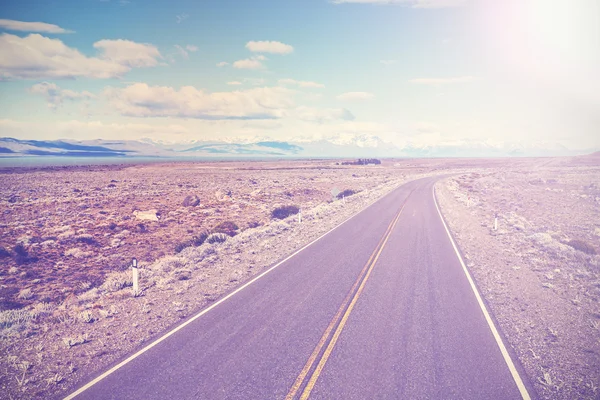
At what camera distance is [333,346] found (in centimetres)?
748

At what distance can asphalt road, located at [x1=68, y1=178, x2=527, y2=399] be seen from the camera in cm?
616

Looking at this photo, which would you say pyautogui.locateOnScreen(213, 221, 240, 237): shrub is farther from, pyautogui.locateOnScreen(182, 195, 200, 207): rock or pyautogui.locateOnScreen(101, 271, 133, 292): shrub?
pyautogui.locateOnScreen(182, 195, 200, 207): rock

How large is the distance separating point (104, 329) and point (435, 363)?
8098 millimetres

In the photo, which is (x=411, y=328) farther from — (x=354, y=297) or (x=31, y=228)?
(x=31, y=228)

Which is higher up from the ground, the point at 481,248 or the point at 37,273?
the point at 481,248

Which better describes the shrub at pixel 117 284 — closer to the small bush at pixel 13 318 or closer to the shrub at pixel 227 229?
the small bush at pixel 13 318

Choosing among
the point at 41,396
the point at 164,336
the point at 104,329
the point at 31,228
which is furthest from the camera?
the point at 31,228

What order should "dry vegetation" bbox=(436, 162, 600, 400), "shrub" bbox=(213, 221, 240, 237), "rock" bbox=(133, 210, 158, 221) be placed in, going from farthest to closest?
1. "rock" bbox=(133, 210, 158, 221)
2. "shrub" bbox=(213, 221, 240, 237)
3. "dry vegetation" bbox=(436, 162, 600, 400)

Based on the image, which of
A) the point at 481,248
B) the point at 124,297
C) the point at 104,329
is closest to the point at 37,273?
the point at 124,297

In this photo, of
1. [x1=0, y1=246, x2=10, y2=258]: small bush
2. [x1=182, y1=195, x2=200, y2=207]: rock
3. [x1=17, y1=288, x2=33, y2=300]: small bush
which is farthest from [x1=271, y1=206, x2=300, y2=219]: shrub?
[x1=17, y1=288, x2=33, y2=300]: small bush

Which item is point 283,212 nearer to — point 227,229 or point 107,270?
point 227,229

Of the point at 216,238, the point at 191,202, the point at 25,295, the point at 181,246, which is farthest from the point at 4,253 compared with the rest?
the point at 191,202

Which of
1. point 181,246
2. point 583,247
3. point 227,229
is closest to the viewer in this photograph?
point 583,247

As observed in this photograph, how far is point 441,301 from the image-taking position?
10.2 metres
